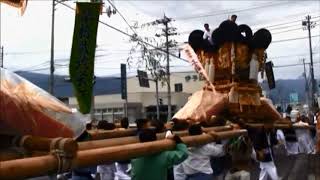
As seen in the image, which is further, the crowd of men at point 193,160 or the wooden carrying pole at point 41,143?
the crowd of men at point 193,160

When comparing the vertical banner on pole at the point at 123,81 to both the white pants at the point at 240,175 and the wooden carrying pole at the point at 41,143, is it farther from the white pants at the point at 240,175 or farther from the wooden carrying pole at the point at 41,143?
the wooden carrying pole at the point at 41,143

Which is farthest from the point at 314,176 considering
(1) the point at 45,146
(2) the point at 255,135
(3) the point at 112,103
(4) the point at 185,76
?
(4) the point at 185,76

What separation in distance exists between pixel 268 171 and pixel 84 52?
7.71 metres

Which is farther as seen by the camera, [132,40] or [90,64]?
[132,40]

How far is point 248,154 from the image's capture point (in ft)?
25.0

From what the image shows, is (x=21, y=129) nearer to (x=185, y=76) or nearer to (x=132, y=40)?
(x=132, y=40)

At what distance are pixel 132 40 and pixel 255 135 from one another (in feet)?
81.9

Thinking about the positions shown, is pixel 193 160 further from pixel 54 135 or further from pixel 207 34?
pixel 207 34

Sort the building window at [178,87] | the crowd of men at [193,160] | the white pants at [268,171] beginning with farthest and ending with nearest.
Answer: the building window at [178,87] < the white pants at [268,171] < the crowd of men at [193,160]

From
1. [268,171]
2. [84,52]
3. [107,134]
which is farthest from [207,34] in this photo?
[84,52]

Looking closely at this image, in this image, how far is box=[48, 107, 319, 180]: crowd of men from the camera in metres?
5.79

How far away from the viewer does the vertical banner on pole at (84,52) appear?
4.78m

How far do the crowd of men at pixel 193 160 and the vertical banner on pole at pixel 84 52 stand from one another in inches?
30.6

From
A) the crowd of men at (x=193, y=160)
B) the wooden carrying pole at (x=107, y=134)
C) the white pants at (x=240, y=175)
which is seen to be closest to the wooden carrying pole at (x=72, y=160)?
the crowd of men at (x=193, y=160)
